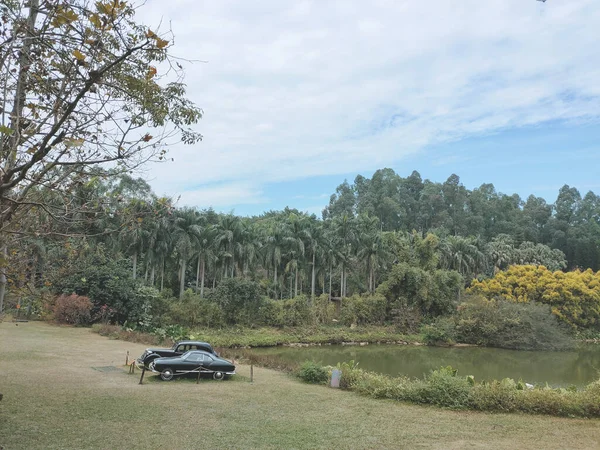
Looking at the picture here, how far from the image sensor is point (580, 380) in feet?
70.6

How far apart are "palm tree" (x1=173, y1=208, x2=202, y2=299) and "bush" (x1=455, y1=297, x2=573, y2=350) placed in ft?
72.4

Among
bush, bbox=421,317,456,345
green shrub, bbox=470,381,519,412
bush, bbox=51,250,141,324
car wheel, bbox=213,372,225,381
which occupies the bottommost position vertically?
bush, bbox=421,317,456,345

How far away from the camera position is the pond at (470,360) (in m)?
22.3

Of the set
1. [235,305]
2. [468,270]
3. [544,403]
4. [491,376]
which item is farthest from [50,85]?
[468,270]

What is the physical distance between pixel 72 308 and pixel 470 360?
2407cm

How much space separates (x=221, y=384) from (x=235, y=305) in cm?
2133

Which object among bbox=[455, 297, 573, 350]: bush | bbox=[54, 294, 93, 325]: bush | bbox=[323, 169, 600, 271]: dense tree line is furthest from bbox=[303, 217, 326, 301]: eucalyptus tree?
bbox=[323, 169, 600, 271]: dense tree line

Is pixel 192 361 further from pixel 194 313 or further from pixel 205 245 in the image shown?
pixel 205 245

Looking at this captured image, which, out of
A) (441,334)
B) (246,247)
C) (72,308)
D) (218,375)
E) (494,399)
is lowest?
(441,334)

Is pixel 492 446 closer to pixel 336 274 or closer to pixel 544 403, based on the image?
pixel 544 403

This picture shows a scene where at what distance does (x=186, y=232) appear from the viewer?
35.6m

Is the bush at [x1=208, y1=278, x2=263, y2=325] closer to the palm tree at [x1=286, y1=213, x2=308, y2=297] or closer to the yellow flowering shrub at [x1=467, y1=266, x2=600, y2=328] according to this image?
the palm tree at [x1=286, y1=213, x2=308, y2=297]

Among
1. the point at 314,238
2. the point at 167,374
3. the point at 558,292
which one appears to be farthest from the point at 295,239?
the point at 167,374

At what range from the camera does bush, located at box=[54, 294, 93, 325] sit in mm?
26689
